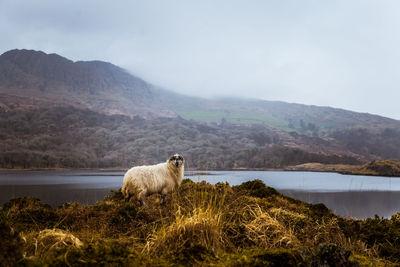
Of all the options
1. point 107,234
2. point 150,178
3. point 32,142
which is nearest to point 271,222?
point 107,234

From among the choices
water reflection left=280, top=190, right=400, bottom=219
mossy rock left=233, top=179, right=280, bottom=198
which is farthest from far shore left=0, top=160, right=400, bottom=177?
mossy rock left=233, top=179, right=280, bottom=198

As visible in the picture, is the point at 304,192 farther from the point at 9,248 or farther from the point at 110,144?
the point at 110,144

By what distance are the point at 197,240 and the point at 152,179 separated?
663 cm

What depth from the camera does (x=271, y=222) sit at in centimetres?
501

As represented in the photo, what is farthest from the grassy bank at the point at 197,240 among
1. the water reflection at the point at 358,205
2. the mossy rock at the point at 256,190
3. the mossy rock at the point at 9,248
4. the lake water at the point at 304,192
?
the water reflection at the point at 358,205

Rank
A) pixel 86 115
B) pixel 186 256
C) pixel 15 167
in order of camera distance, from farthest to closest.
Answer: pixel 86 115, pixel 15 167, pixel 186 256

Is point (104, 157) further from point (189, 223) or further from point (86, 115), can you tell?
point (189, 223)

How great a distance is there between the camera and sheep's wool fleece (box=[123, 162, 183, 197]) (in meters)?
9.82

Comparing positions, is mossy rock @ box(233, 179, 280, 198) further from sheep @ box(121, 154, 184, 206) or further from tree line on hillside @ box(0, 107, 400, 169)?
tree line on hillside @ box(0, 107, 400, 169)

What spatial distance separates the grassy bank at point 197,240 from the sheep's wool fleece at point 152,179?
241 cm

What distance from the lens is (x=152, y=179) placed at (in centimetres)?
1005

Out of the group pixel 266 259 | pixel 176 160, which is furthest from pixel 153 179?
pixel 266 259

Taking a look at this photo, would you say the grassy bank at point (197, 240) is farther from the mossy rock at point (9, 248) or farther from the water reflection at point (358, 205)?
the water reflection at point (358, 205)

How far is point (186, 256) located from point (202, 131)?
151m
